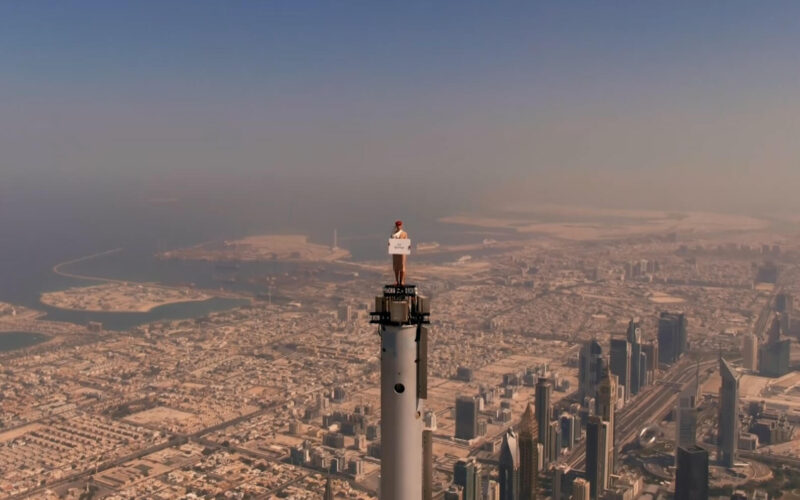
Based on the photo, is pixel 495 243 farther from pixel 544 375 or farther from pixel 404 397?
pixel 404 397

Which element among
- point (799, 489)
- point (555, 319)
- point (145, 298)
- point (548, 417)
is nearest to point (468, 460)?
point (548, 417)

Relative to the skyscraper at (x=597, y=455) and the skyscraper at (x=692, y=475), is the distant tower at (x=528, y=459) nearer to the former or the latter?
the skyscraper at (x=597, y=455)

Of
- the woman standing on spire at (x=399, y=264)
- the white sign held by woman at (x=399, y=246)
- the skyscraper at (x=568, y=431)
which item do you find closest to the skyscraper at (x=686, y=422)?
the skyscraper at (x=568, y=431)

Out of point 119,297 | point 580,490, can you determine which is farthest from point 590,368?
point 119,297

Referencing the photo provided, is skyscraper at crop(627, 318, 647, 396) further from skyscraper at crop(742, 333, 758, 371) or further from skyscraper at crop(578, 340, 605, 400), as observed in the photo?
skyscraper at crop(742, 333, 758, 371)

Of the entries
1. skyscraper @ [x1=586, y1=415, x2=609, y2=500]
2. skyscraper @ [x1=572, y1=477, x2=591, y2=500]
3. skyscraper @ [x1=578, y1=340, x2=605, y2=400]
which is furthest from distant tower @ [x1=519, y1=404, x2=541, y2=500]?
skyscraper @ [x1=578, y1=340, x2=605, y2=400]

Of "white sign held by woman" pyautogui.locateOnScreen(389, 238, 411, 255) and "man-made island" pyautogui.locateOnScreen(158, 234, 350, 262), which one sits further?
"man-made island" pyautogui.locateOnScreen(158, 234, 350, 262)
